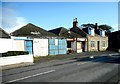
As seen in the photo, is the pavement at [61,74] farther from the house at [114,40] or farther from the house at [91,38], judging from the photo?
the house at [114,40]

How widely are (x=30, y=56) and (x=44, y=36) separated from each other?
11.0 meters

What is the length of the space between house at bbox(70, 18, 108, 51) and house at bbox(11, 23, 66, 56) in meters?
11.9

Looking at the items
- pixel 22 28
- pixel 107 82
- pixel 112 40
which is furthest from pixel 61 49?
pixel 112 40

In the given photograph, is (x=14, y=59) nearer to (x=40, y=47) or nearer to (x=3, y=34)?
(x=3, y=34)

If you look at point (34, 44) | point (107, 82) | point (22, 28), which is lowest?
point (107, 82)

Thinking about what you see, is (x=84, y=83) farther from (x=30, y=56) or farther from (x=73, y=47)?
(x=73, y=47)

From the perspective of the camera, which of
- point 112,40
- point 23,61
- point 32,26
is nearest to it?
point 23,61

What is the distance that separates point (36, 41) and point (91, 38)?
20.4 meters

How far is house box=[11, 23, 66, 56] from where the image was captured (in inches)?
1217

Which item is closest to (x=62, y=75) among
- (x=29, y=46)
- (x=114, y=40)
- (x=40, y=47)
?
(x=29, y=46)

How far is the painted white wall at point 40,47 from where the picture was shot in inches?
1265

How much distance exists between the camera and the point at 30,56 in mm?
23516

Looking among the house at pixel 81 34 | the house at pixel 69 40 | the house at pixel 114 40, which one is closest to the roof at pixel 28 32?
the house at pixel 69 40

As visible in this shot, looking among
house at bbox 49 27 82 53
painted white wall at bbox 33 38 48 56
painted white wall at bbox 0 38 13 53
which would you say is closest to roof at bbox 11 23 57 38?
painted white wall at bbox 33 38 48 56
